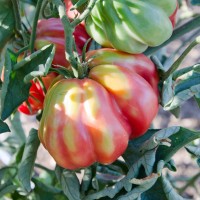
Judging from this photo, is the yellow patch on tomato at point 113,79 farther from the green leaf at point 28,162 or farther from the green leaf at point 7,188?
the green leaf at point 7,188

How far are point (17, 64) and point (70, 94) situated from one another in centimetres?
9

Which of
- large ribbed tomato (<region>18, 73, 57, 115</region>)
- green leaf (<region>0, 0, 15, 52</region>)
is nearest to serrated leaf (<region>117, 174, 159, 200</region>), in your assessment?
large ribbed tomato (<region>18, 73, 57, 115</region>)

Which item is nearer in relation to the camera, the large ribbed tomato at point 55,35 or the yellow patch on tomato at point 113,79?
the yellow patch on tomato at point 113,79

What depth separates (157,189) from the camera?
34.2 inches

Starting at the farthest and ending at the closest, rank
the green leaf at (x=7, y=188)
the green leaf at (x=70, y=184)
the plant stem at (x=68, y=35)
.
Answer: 1. the green leaf at (x=7, y=188)
2. the green leaf at (x=70, y=184)
3. the plant stem at (x=68, y=35)

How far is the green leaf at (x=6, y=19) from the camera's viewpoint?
3.12 ft

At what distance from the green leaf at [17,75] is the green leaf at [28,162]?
0.38 feet

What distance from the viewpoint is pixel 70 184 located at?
90 centimetres

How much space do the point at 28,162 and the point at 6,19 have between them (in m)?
0.26

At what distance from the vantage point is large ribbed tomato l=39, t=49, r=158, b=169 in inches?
31.1

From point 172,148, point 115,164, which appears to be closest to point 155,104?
point 172,148

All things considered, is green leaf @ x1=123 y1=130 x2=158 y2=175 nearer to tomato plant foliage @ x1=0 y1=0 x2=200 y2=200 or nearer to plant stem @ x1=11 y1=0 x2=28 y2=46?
tomato plant foliage @ x1=0 y1=0 x2=200 y2=200

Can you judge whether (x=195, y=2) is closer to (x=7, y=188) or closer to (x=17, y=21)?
(x=17, y=21)

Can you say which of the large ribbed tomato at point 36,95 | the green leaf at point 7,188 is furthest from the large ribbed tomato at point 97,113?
the green leaf at point 7,188
